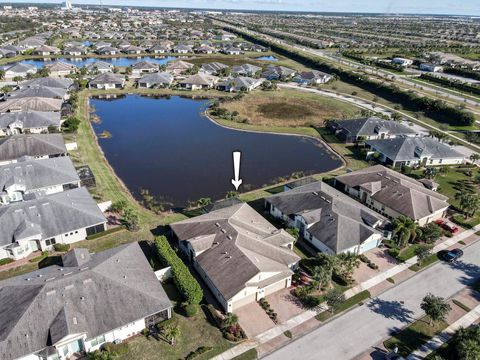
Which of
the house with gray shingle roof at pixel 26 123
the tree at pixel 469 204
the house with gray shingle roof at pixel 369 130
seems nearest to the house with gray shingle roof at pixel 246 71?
the house with gray shingle roof at pixel 369 130

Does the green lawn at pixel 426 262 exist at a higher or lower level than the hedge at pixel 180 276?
lower

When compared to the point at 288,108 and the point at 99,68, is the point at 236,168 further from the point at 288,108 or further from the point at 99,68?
the point at 99,68

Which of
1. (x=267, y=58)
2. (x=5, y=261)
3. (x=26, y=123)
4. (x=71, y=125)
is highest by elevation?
(x=26, y=123)

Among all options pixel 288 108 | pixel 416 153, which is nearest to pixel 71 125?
pixel 288 108

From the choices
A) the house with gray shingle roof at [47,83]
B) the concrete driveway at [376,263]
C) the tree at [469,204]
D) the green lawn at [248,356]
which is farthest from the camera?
the house with gray shingle roof at [47,83]

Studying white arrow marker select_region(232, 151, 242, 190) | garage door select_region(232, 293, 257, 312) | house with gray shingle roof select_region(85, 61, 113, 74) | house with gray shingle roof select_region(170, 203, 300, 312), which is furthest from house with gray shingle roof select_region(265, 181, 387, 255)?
house with gray shingle roof select_region(85, 61, 113, 74)

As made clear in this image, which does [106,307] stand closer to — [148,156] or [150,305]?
[150,305]

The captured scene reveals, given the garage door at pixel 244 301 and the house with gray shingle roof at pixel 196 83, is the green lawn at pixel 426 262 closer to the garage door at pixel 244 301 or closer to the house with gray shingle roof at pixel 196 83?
the garage door at pixel 244 301

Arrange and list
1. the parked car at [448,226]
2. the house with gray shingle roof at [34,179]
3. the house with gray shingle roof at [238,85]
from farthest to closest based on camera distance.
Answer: the house with gray shingle roof at [238,85], the house with gray shingle roof at [34,179], the parked car at [448,226]
